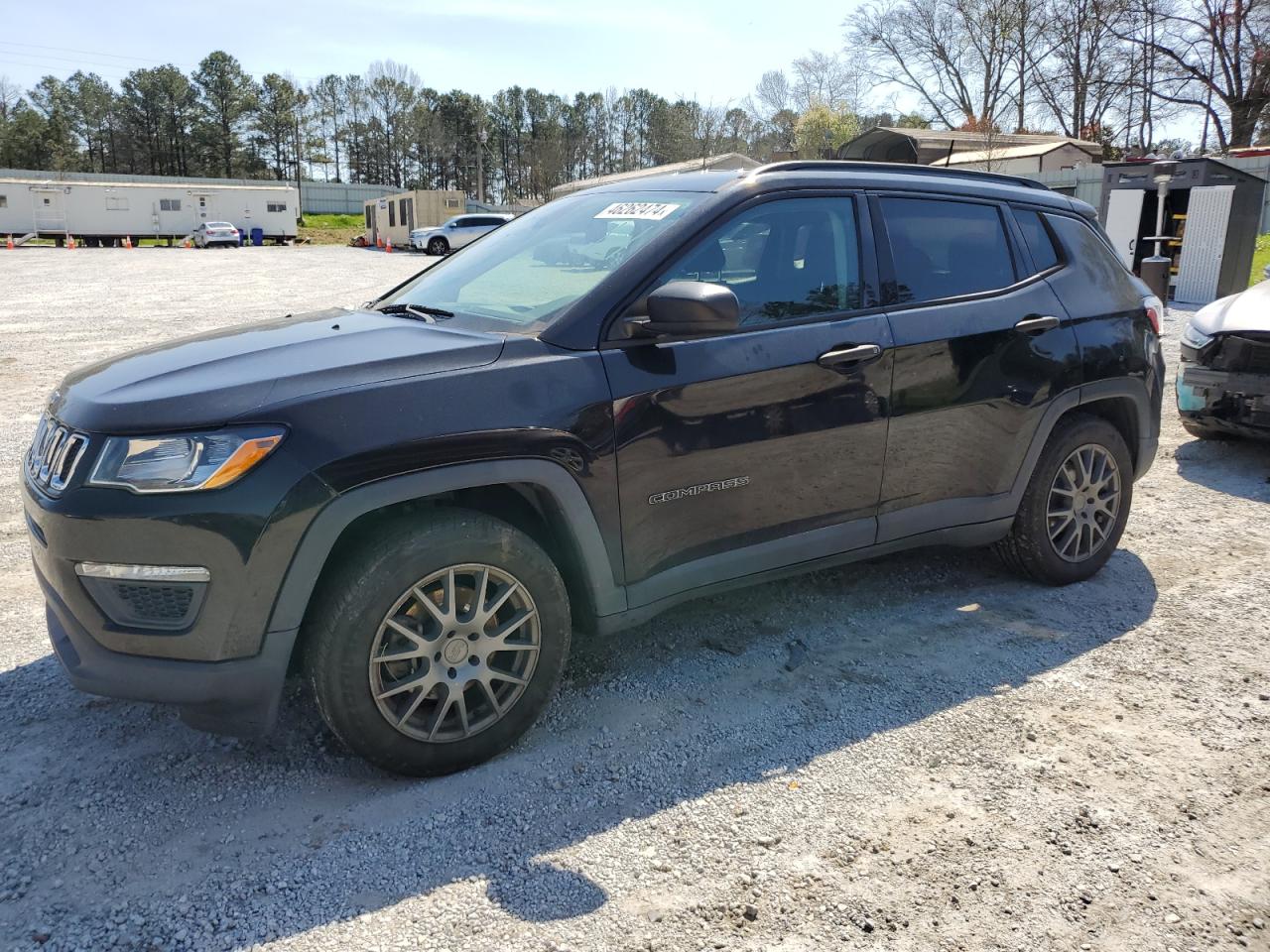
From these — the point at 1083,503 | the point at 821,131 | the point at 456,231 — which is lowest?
the point at 1083,503

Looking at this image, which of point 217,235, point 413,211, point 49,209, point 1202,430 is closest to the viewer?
point 1202,430

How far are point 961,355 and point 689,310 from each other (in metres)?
1.45

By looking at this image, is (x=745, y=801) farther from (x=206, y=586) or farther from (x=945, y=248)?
(x=945, y=248)

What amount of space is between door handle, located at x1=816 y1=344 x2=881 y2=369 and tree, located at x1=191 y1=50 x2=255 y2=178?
91.7 m

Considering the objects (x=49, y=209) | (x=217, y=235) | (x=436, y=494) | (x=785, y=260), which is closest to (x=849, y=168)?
(x=785, y=260)

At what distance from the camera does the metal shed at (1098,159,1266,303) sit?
596 inches

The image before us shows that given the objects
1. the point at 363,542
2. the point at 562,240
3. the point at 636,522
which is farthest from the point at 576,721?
the point at 562,240

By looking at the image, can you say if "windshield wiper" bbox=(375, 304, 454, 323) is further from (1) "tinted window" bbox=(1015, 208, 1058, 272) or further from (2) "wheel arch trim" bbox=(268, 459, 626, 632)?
(1) "tinted window" bbox=(1015, 208, 1058, 272)

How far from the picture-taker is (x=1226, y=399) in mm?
6359

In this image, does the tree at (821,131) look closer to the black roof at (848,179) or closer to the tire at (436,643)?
the black roof at (848,179)

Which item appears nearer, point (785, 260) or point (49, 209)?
point (785, 260)

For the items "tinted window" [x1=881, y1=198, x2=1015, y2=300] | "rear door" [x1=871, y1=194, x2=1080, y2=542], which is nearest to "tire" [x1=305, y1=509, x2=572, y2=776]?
"rear door" [x1=871, y1=194, x2=1080, y2=542]

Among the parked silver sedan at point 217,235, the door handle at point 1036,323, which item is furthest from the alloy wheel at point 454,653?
the parked silver sedan at point 217,235

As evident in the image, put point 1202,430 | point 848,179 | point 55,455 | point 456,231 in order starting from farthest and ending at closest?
point 456,231 < point 1202,430 < point 848,179 < point 55,455
